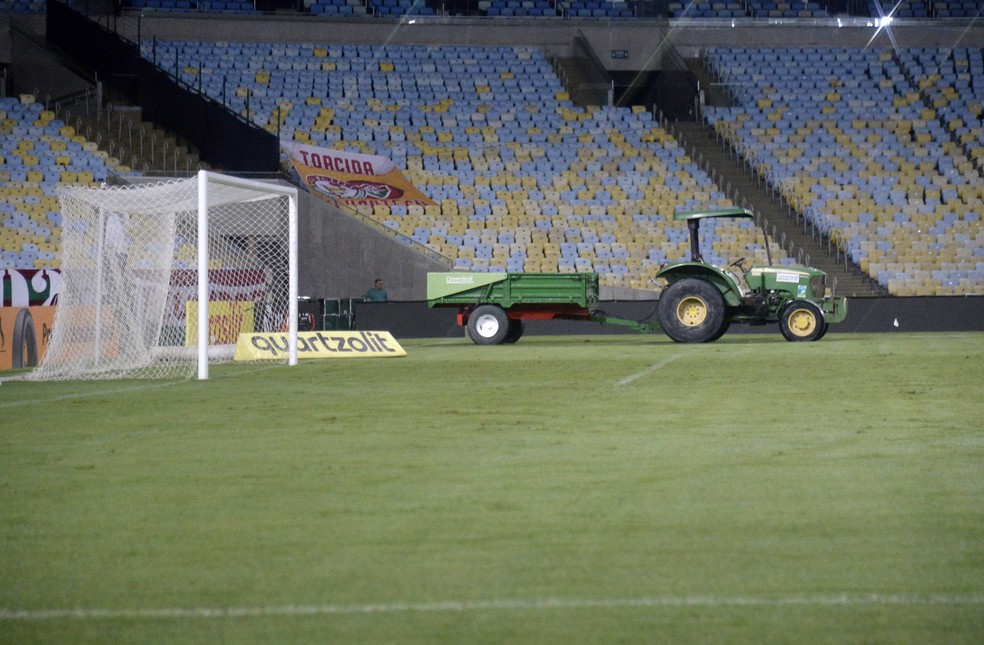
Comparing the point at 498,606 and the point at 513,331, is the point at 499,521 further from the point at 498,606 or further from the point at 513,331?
the point at 513,331

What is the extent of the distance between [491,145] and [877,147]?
36.0 ft

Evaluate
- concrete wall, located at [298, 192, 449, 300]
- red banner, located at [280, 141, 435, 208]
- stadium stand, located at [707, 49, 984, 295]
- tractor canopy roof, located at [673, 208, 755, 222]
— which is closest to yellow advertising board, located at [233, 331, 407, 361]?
tractor canopy roof, located at [673, 208, 755, 222]

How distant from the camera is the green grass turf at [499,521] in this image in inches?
128

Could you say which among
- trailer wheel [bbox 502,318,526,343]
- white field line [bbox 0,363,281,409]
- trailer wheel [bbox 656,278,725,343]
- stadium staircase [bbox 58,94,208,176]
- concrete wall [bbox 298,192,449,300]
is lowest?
white field line [bbox 0,363,281,409]

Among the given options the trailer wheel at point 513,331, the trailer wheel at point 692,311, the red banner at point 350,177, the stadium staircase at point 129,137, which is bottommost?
the trailer wheel at point 513,331

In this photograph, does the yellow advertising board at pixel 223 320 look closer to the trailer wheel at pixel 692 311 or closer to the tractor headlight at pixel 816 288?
the trailer wheel at pixel 692 311

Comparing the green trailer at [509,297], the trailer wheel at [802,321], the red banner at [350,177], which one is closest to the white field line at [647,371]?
the trailer wheel at [802,321]

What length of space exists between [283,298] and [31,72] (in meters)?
16.9

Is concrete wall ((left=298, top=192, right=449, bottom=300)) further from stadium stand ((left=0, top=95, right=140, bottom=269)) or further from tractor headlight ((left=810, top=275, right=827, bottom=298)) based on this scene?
tractor headlight ((left=810, top=275, right=827, bottom=298))

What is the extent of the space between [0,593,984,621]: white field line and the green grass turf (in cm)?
1

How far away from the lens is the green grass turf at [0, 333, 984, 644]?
3.26 m

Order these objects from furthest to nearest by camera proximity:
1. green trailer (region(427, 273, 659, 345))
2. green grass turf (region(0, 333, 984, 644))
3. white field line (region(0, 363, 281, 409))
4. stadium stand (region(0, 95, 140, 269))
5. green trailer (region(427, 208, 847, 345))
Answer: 1. stadium stand (region(0, 95, 140, 269))
2. green trailer (region(427, 273, 659, 345))
3. green trailer (region(427, 208, 847, 345))
4. white field line (region(0, 363, 281, 409))
5. green grass turf (region(0, 333, 984, 644))

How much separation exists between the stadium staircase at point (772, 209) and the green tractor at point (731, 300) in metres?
8.51

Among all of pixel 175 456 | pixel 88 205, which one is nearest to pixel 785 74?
pixel 88 205
